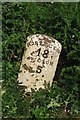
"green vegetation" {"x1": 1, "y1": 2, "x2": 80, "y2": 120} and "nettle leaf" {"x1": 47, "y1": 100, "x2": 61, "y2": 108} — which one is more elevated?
"green vegetation" {"x1": 1, "y1": 2, "x2": 80, "y2": 120}

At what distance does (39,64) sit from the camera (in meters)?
6.47

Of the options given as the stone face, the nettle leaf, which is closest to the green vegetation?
the nettle leaf

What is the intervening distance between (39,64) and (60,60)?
0.59 metres

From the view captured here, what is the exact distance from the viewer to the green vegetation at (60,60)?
20.5ft

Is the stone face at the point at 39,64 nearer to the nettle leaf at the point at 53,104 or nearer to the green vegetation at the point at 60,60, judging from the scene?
the green vegetation at the point at 60,60

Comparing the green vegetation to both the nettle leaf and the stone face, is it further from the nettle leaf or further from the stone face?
the stone face

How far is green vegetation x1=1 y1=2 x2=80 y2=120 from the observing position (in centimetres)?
624

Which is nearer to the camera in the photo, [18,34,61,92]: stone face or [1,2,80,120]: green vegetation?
[1,2,80,120]: green vegetation

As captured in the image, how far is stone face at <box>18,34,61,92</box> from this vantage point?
21.2ft

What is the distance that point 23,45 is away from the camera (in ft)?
22.3

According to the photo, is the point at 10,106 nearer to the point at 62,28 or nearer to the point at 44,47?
the point at 44,47

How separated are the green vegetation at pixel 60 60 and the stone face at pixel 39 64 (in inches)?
4.2

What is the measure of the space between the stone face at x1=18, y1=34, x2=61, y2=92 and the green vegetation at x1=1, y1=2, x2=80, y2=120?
0.35ft

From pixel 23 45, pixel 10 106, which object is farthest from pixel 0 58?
pixel 10 106
